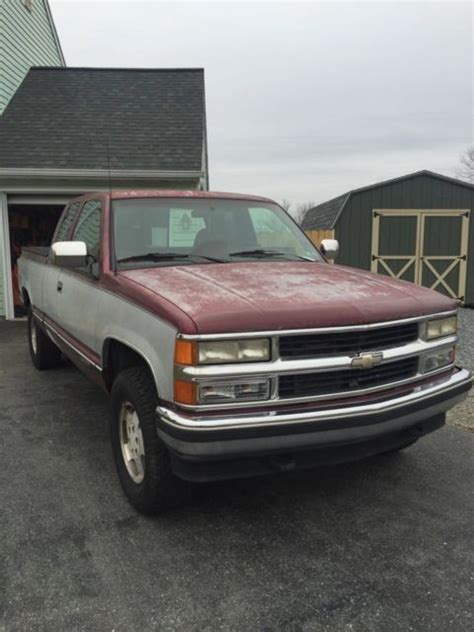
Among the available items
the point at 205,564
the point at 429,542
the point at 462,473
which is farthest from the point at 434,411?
the point at 205,564

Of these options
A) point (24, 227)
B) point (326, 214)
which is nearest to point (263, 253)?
point (326, 214)

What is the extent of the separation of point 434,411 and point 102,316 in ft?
7.08

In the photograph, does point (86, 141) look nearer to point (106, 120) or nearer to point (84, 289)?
point (106, 120)

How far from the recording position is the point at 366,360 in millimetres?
2678

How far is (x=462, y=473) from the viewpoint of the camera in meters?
3.71

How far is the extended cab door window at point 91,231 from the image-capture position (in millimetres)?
3780

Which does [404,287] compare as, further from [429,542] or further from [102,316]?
[102,316]

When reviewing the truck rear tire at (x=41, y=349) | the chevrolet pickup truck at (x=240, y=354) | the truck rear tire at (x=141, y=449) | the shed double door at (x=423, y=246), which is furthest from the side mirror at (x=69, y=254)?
the shed double door at (x=423, y=246)

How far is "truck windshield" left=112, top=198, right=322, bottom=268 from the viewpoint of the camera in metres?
3.68

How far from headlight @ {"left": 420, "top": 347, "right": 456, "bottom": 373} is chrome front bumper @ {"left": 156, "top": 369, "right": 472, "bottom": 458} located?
→ 0.34m

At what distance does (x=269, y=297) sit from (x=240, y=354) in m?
0.40

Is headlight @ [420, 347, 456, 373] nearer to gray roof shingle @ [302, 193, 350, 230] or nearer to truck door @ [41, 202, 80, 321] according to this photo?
truck door @ [41, 202, 80, 321]

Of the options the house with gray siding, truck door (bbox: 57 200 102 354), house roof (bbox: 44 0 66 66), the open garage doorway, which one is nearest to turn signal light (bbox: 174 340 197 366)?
truck door (bbox: 57 200 102 354)

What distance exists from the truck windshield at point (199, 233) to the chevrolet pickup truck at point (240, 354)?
0.02 meters
